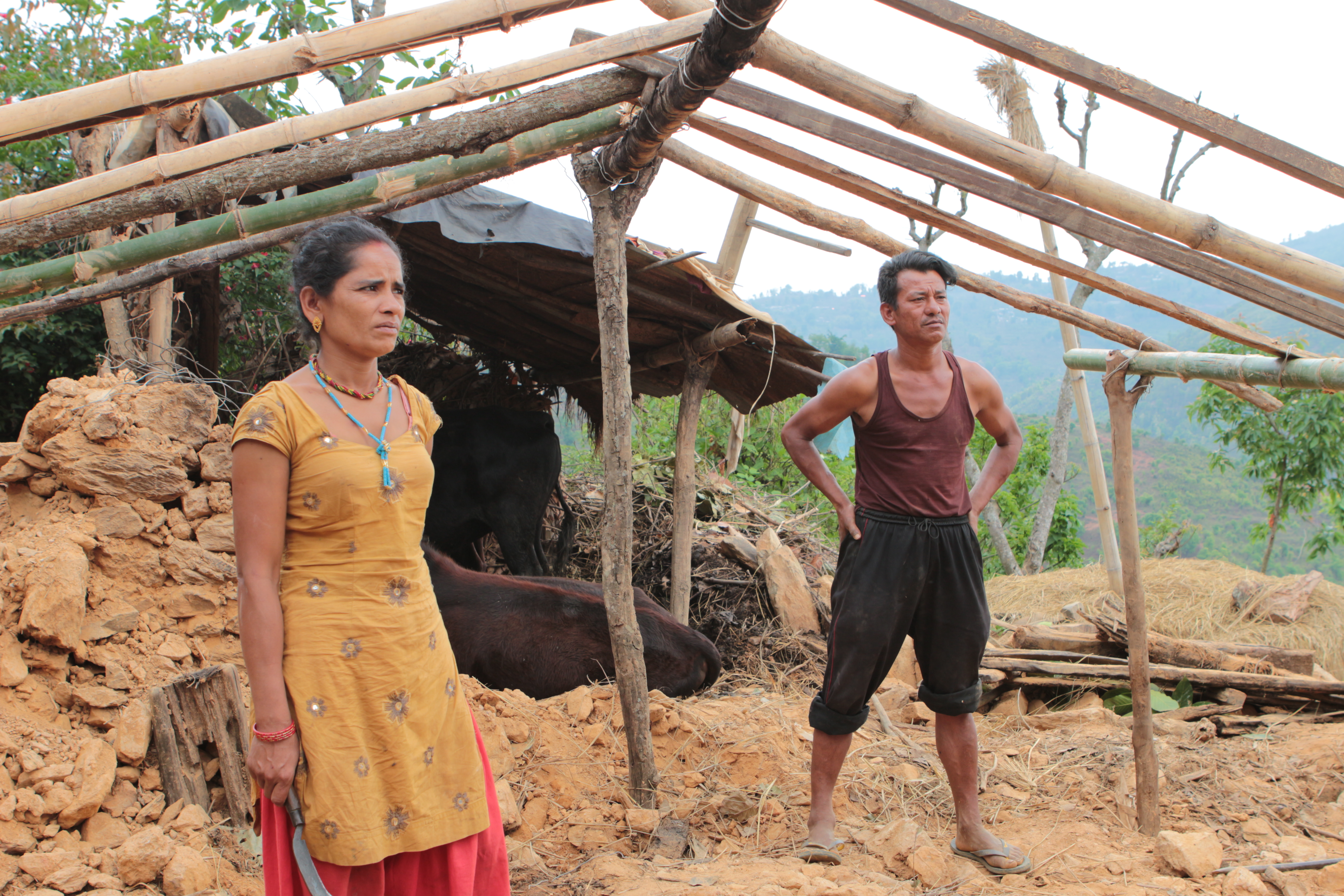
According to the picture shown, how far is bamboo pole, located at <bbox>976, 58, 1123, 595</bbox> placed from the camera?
633 cm

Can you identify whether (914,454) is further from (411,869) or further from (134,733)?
(134,733)

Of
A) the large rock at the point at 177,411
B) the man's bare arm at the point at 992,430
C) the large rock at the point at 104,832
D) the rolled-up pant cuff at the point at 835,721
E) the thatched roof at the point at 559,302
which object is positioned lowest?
the large rock at the point at 104,832

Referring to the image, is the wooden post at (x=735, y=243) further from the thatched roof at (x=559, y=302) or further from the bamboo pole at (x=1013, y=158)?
the bamboo pole at (x=1013, y=158)

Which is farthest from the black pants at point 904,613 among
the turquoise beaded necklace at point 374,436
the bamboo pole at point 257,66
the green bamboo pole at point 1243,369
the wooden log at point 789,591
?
the wooden log at point 789,591

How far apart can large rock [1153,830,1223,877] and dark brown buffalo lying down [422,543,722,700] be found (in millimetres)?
2467

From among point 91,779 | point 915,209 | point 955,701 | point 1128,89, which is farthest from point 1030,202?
point 91,779

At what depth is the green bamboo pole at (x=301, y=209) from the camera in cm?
281

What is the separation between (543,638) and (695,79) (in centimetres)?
319

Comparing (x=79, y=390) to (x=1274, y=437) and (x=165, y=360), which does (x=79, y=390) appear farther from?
(x=1274, y=437)

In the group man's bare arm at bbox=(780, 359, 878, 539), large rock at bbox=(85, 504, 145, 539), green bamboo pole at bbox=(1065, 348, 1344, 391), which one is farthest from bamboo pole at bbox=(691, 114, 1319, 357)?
large rock at bbox=(85, 504, 145, 539)

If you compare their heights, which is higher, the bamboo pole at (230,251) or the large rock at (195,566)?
the bamboo pole at (230,251)

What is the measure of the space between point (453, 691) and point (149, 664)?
7.03 ft

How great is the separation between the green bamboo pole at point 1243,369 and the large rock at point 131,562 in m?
3.99

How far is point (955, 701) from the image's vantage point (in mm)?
2967
